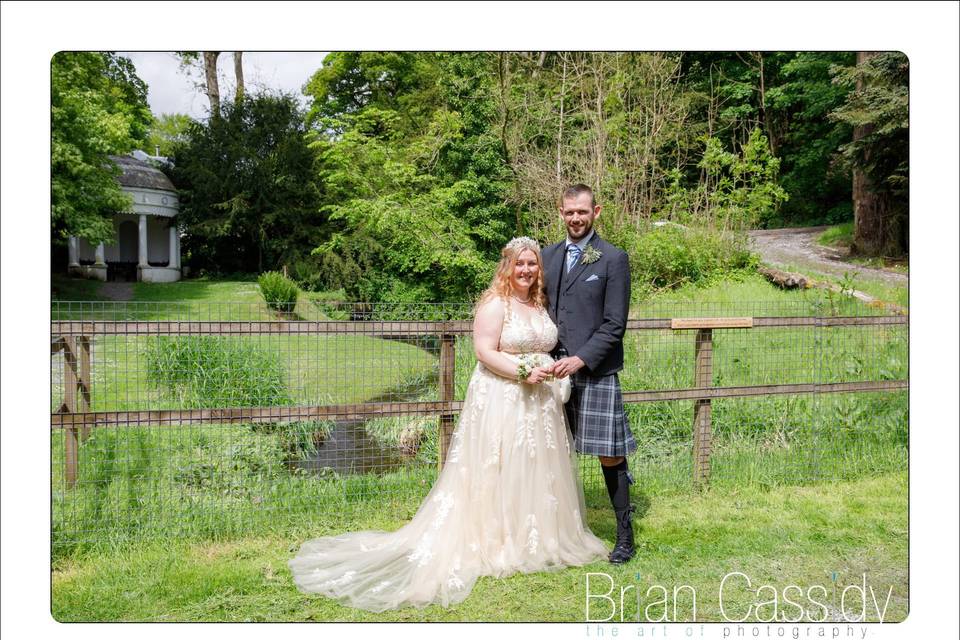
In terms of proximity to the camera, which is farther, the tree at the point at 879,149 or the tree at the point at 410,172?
the tree at the point at 410,172

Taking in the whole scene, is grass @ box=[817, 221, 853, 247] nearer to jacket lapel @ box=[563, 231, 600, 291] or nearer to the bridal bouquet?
jacket lapel @ box=[563, 231, 600, 291]

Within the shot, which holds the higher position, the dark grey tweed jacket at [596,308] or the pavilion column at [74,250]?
the pavilion column at [74,250]

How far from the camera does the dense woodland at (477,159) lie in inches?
389

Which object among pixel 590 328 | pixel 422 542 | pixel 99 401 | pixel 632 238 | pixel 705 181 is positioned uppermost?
pixel 705 181

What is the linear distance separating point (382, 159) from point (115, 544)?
400 inches

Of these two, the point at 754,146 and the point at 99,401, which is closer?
the point at 99,401

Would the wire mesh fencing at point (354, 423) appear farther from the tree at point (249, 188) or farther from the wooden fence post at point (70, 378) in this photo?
the tree at point (249, 188)

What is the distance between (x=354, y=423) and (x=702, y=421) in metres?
2.21

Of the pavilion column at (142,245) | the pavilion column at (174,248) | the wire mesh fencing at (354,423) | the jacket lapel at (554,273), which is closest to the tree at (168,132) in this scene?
the pavilion column at (142,245)

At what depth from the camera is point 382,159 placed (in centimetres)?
1275

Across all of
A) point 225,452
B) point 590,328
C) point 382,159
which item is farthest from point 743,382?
point 382,159

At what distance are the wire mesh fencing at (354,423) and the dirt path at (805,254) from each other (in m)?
3.94

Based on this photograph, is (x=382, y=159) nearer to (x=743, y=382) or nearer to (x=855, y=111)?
(x=855, y=111)

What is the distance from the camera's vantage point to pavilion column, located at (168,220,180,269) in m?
11.2
